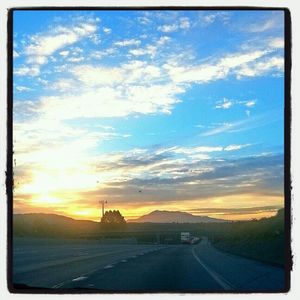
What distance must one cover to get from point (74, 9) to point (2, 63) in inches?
22.8

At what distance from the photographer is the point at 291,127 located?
4.54 meters

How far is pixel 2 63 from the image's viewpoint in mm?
4602

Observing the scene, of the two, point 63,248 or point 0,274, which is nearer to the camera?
point 0,274

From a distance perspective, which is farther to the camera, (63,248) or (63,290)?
(63,248)

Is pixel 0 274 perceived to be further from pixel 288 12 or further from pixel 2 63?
pixel 288 12

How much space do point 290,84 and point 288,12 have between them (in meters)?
0.45

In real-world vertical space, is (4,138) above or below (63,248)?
above

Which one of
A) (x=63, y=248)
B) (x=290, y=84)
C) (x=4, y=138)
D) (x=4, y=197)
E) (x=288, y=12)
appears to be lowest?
(x=63, y=248)
